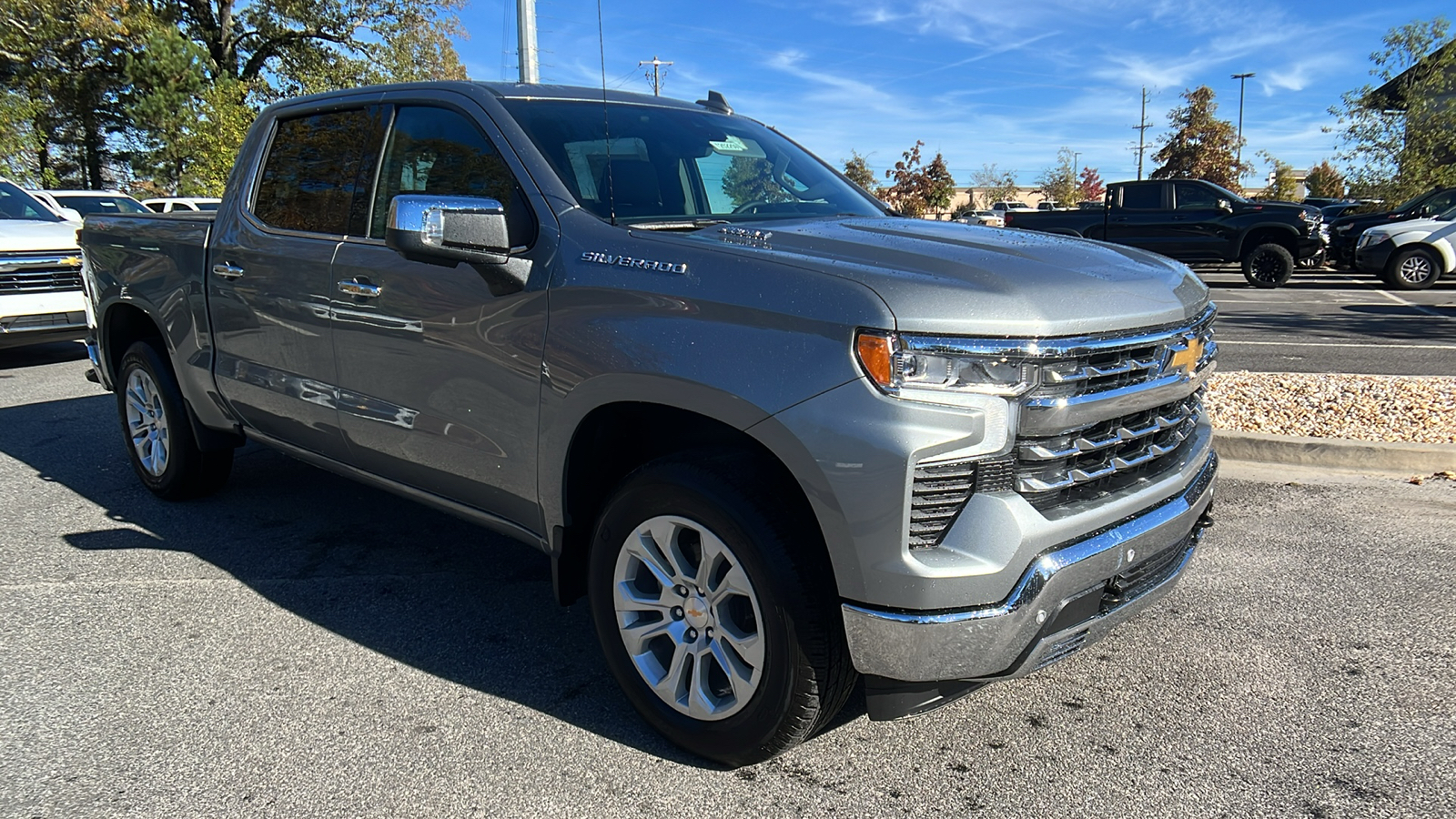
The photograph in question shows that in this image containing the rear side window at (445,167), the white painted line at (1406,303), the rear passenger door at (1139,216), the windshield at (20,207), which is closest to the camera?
the rear side window at (445,167)

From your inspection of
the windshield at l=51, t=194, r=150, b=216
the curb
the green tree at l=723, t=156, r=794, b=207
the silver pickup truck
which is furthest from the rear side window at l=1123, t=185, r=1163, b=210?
the windshield at l=51, t=194, r=150, b=216

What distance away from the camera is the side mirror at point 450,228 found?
299 centimetres

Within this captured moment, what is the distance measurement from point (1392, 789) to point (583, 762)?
214 cm

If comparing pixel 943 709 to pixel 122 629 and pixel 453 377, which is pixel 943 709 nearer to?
pixel 453 377

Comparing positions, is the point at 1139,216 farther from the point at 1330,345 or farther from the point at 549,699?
the point at 549,699

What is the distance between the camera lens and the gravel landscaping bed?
6127mm

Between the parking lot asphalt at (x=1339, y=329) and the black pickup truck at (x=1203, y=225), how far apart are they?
615 mm

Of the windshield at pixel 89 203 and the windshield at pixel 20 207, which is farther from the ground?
the windshield at pixel 89 203

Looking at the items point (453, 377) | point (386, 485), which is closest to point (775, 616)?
point (453, 377)

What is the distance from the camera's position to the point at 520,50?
8422 mm

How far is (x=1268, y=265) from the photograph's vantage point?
58.0 ft

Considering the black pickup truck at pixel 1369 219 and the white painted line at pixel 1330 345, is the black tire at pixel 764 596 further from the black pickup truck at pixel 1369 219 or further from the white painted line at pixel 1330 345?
the black pickup truck at pixel 1369 219

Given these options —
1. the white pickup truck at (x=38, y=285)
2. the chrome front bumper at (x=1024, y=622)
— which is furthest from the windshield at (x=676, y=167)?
the white pickup truck at (x=38, y=285)

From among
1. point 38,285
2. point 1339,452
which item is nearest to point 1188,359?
point 1339,452
